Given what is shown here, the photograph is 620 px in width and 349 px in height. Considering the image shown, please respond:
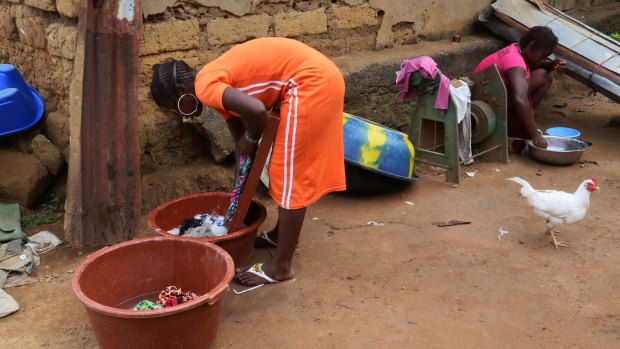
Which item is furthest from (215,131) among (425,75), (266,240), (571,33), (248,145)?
(571,33)

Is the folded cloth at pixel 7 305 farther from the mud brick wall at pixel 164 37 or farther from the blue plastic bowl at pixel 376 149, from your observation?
the blue plastic bowl at pixel 376 149

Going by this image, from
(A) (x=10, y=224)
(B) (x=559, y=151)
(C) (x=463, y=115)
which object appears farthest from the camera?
(B) (x=559, y=151)

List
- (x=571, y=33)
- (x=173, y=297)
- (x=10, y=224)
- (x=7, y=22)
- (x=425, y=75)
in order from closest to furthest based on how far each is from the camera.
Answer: (x=173, y=297) → (x=10, y=224) → (x=7, y=22) → (x=425, y=75) → (x=571, y=33)

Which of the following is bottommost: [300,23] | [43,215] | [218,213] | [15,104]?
[43,215]

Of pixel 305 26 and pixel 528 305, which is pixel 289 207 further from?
pixel 305 26

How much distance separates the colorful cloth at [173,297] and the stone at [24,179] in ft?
5.34

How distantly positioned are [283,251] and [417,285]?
734 mm

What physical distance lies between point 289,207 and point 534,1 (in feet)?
14.6

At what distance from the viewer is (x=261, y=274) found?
3.24 m

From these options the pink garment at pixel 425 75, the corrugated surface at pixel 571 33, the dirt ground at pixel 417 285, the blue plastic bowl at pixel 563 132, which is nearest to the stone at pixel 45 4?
the dirt ground at pixel 417 285

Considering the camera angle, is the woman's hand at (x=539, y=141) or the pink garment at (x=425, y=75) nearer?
the pink garment at (x=425, y=75)

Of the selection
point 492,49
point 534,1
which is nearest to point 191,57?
point 492,49

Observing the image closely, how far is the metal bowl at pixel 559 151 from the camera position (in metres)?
5.06

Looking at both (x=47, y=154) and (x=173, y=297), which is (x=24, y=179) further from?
(x=173, y=297)
